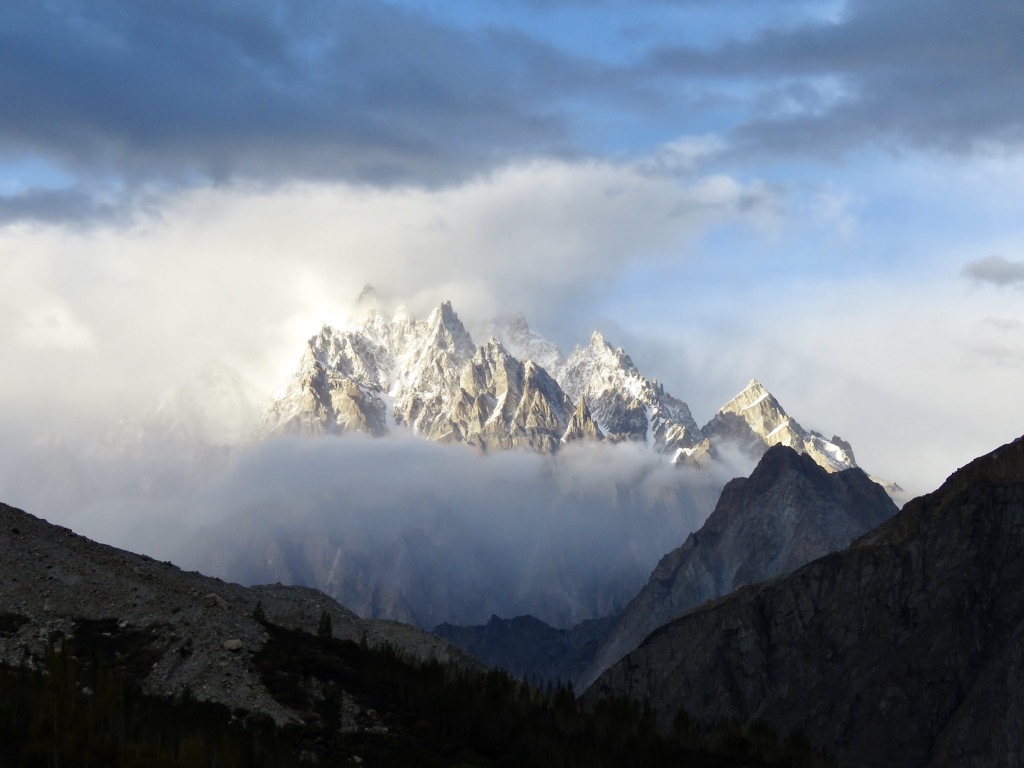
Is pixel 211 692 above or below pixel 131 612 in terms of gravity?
below

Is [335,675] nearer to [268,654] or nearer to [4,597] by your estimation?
[268,654]

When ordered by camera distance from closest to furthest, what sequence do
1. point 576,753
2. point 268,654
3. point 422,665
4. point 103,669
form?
1. point 103,669
2. point 268,654
3. point 576,753
4. point 422,665

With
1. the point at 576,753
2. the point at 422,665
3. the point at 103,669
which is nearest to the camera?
the point at 103,669

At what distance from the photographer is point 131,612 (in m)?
118

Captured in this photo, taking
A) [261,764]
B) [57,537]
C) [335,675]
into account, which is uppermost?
[57,537]

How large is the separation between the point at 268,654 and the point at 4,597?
69.5 feet

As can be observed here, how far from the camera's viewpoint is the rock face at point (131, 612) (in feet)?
357

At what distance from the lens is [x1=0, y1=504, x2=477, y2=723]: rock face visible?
109 m

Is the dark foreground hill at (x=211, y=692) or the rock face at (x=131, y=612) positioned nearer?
the dark foreground hill at (x=211, y=692)

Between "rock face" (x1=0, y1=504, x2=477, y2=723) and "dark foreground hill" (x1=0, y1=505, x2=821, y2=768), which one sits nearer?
"dark foreground hill" (x1=0, y1=505, x2=821, y2=768)

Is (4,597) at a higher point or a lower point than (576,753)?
higher

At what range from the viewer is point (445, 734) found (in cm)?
11831

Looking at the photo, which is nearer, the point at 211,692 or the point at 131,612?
the point at 211,692

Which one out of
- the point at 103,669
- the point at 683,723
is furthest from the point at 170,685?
the point at 683,723
